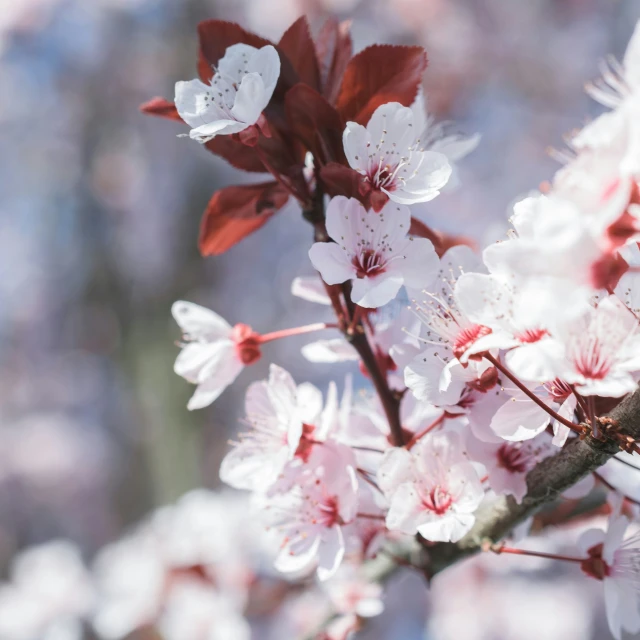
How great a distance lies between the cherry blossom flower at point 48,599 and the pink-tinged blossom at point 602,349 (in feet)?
6.08

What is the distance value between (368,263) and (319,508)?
0.37 meters

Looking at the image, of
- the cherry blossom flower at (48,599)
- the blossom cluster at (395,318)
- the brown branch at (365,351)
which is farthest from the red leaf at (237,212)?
the cherry blossom flower at (48,599)

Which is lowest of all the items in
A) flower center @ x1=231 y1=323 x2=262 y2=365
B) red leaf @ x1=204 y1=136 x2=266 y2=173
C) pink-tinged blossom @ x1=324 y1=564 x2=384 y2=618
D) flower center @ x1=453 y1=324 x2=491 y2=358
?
pink-tinged blossom @ x1=324 y1=564 x2=384 y2=618

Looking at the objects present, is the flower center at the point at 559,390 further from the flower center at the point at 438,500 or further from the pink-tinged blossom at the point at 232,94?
the pink-tinged blossom at the point at 232,94

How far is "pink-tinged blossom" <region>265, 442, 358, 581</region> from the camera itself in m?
1.00

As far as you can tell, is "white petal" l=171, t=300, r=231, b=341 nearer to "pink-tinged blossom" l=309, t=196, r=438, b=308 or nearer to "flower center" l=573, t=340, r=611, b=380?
"pink-tinged blossom" l=309, t=196, r=438, b=308

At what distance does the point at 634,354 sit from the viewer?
2.39 feet

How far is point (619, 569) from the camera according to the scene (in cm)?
101

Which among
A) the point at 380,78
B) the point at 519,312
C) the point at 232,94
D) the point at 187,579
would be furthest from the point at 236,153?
the point at 187,579

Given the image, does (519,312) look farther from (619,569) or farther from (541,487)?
(619,569)

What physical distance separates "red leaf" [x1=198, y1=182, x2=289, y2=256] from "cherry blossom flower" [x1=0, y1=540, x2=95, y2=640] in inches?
58.1

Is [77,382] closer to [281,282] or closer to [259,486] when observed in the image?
[281,282]

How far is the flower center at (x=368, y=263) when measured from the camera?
0.91 metres

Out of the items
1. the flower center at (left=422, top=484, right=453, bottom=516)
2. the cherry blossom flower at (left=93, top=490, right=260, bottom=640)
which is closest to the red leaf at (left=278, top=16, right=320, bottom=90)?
the flower center at (left=422, top=484, right=453, bottom=516)
